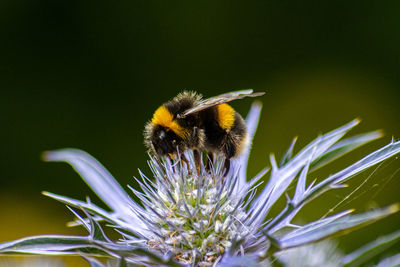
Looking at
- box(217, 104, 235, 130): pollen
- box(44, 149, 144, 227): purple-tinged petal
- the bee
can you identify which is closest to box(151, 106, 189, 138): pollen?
the bee

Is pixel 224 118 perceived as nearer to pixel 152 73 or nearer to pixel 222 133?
pixel 222 133

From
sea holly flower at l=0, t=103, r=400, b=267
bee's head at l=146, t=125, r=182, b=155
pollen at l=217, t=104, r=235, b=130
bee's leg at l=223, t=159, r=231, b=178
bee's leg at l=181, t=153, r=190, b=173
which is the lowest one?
sea holly flower at l=0, t=103, r=400, b=267

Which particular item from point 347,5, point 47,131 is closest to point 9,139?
point 47,131

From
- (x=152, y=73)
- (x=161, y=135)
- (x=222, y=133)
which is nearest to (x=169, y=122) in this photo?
(x=161, y=135)

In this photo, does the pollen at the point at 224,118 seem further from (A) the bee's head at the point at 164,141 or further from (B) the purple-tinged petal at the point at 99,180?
(B) the purple-tinged petal at the point at 99,180

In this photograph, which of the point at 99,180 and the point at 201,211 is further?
the point at 99,180

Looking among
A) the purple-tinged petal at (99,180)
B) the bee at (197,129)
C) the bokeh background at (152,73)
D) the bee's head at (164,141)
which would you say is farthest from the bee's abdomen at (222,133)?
the bokeh background at (152,73)

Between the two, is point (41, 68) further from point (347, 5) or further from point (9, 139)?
point (347, 5)

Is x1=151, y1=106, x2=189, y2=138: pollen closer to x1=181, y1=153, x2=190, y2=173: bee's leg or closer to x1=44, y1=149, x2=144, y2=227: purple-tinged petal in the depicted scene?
x1=181, y1=153, x2=190, y2=173: bee's leg
